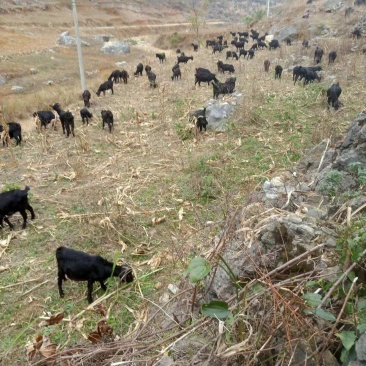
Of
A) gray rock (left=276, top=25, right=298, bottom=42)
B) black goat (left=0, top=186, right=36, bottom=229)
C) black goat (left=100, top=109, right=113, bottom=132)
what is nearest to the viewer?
black goat (left=0, top=186, right=36, bottom=229)

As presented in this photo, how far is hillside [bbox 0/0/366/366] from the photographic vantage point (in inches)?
102

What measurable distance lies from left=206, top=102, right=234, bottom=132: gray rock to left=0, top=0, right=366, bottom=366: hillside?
0.93 feet

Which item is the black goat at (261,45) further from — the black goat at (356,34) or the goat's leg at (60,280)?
the goat's leg at (60,280)

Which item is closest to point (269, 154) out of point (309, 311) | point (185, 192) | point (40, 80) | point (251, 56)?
point (185, 192)

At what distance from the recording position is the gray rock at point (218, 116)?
38.0 ft

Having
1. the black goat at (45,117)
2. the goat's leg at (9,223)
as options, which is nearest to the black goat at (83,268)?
the goat's leg at (9,223)

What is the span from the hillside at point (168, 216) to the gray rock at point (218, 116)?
284mm

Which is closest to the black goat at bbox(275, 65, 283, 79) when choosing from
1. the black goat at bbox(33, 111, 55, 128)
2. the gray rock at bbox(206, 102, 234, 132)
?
the gray rock at bbox(206, 102, 234, 132)

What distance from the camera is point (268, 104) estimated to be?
42.9 ft

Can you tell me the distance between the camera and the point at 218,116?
462 inches

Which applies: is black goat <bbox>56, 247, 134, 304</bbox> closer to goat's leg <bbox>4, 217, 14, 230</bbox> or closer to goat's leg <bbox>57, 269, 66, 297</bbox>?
goat's leg <bbox>57, 269, 66, 297</bbox>

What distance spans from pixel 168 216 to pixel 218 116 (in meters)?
5.19

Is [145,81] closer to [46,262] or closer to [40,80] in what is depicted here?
[40,80]

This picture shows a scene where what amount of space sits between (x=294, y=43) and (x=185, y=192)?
24.5 meters
